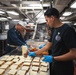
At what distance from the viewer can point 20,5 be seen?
11.6 feet

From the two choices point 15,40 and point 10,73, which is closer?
point 10,73

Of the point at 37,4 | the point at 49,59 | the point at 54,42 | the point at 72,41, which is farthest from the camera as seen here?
the point at 37,4

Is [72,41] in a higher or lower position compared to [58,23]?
lower

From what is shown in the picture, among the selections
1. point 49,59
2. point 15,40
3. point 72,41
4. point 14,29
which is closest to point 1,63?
point 49,59

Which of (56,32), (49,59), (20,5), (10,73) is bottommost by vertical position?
(10,73)

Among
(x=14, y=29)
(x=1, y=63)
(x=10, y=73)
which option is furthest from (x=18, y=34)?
(x=10, y=73)

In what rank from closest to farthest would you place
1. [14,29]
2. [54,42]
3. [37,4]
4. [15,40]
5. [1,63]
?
[54,42] → [1,63] → [37,4] → [15,40] → [14,29]

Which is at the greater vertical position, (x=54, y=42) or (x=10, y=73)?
(x=54, y=42)

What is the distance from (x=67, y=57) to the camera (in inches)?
69.4

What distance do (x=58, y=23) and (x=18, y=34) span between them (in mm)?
2600

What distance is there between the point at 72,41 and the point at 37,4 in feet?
6.14

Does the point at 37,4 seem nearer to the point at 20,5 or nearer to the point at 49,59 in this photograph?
the point at 20,5

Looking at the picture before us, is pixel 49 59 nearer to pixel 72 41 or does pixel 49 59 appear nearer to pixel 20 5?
pixel 72 41

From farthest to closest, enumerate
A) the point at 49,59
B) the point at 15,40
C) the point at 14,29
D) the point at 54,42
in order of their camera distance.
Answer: the point at 14,29
the point at 15,40
the point at 54,42
the point at 49,59
